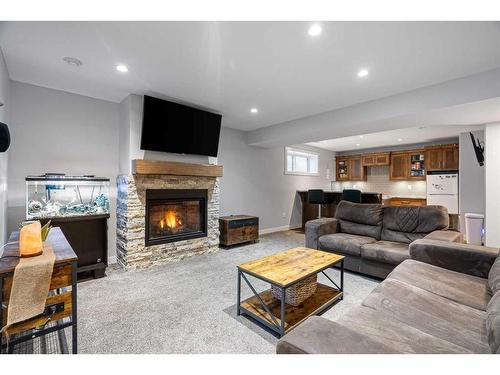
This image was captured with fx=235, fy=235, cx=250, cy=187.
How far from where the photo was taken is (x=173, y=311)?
225 centimetres

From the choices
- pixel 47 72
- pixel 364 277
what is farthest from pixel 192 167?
pixel 364 277

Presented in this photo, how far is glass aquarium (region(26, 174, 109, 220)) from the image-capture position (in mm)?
2896

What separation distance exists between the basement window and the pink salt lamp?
5631 millimetres

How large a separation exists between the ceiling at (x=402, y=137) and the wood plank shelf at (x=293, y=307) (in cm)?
430

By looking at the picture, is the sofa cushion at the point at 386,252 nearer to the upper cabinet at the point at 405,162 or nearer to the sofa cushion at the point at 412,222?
the sofa cushion at the point at 412,222

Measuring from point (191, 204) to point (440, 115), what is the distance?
393 centimetres

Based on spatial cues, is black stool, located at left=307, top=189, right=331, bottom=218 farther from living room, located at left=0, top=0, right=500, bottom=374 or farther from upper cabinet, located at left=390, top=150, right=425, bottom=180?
upper cabinet, located at left=390, top=150, right=425, bottom=180

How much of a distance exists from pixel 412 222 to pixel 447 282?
1.61 metres

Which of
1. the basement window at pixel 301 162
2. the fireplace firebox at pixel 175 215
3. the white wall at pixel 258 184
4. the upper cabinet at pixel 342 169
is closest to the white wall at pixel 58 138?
the fireplace firebox at pixel 175 215

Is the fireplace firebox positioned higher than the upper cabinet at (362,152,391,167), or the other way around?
the upper cabinet at (362,152,391,167)

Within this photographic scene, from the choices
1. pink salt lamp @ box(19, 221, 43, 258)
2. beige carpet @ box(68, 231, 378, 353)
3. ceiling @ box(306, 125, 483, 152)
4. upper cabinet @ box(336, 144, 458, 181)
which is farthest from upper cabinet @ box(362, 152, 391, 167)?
pink salt lamp @ box(19, 221, 43, 258)

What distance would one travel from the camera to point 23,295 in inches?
48.8

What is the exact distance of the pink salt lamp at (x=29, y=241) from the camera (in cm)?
138

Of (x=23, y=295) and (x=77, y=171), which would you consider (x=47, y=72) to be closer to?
(x=77, y=171)
